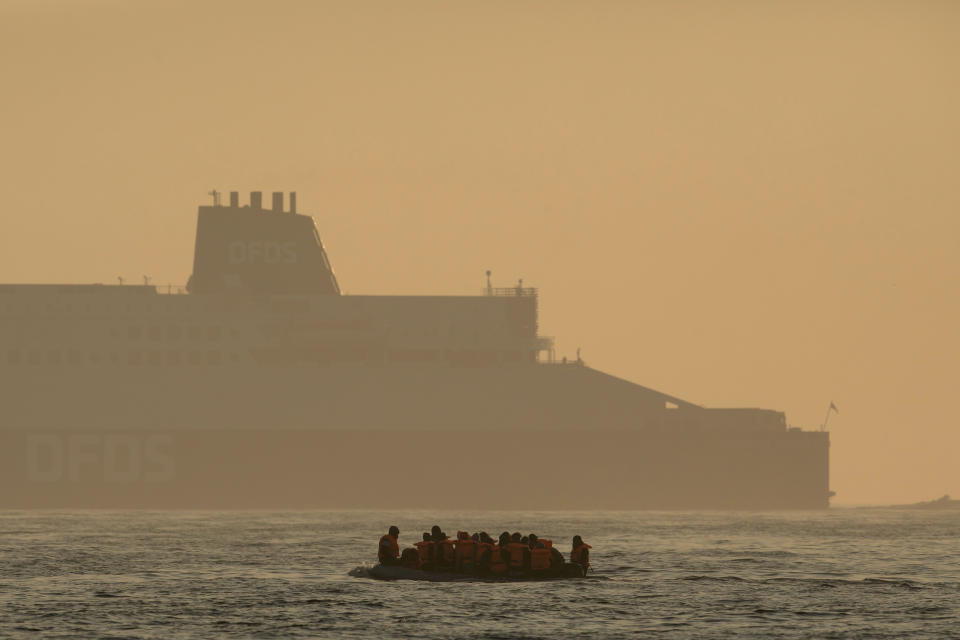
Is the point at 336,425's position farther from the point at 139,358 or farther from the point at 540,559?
the point at 540,559

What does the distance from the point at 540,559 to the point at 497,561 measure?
135 centimetres

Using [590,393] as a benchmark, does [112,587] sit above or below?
below

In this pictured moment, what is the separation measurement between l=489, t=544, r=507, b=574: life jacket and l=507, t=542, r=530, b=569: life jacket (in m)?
0.31

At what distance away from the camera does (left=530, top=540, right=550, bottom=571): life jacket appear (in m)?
64.4

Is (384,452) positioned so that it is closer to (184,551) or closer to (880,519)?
(880,519)

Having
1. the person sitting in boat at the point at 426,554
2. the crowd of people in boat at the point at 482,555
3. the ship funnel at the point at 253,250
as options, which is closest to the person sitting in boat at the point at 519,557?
the crowd of people in boat at the point at 482,555

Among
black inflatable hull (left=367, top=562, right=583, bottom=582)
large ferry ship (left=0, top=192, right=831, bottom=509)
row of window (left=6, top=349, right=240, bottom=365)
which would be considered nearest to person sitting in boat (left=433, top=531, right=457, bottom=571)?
black inflatable hull (left=367, top=562, right=583, bottom=582)

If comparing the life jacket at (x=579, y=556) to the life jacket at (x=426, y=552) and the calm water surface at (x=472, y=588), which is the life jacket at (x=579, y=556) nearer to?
the calm water surface at (x=472, y=588)

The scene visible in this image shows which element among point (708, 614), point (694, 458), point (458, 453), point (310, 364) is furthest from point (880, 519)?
point (708, 614)

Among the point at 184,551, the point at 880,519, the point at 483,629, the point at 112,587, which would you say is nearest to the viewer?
the point at 483,629

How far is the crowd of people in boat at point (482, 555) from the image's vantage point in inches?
2530

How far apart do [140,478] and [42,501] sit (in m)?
5.79

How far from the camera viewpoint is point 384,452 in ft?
400

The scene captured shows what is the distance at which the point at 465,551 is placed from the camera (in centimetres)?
6475
